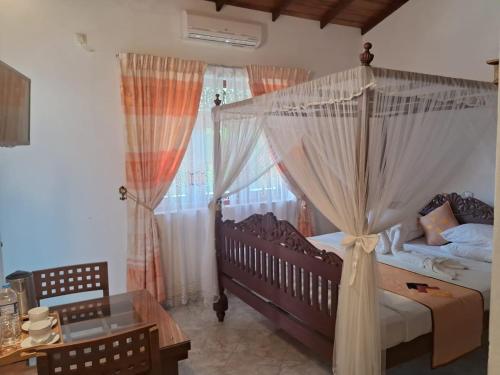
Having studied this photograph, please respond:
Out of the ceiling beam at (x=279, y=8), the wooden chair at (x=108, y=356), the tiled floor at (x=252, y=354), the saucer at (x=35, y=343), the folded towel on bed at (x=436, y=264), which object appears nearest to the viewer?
the wooden chair at (x=108, y=356)

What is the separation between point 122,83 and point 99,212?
1229mm

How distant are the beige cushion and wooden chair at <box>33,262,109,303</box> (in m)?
3.14

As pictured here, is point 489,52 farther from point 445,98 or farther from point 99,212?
point 99,212

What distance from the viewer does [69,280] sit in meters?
2.39

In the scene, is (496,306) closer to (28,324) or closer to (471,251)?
(28,324)

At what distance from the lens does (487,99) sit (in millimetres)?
2695

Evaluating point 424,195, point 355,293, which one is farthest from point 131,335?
point 424,195

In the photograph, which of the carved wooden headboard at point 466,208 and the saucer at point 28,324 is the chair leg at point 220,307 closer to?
the saucer at point 28,324

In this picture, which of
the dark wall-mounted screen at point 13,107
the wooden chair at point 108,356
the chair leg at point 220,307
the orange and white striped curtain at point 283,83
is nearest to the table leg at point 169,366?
the wooden chair at point 108,356

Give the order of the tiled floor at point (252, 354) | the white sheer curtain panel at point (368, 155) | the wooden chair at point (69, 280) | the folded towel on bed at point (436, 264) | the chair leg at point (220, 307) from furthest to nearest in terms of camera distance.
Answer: the chair leg at point (220, 307)
the folded towel on bed at point (436, 264)
the tiled floor at point (252, 354)
the wooden chair at point (69, 280)
the white sheer curtain panel at point (368, 155)

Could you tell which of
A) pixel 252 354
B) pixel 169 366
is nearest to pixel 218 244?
pixel 252 354

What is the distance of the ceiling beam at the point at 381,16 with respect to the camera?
14.2 ft

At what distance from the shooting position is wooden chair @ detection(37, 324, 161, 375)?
133cm

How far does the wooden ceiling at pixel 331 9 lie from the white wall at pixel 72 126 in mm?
622
